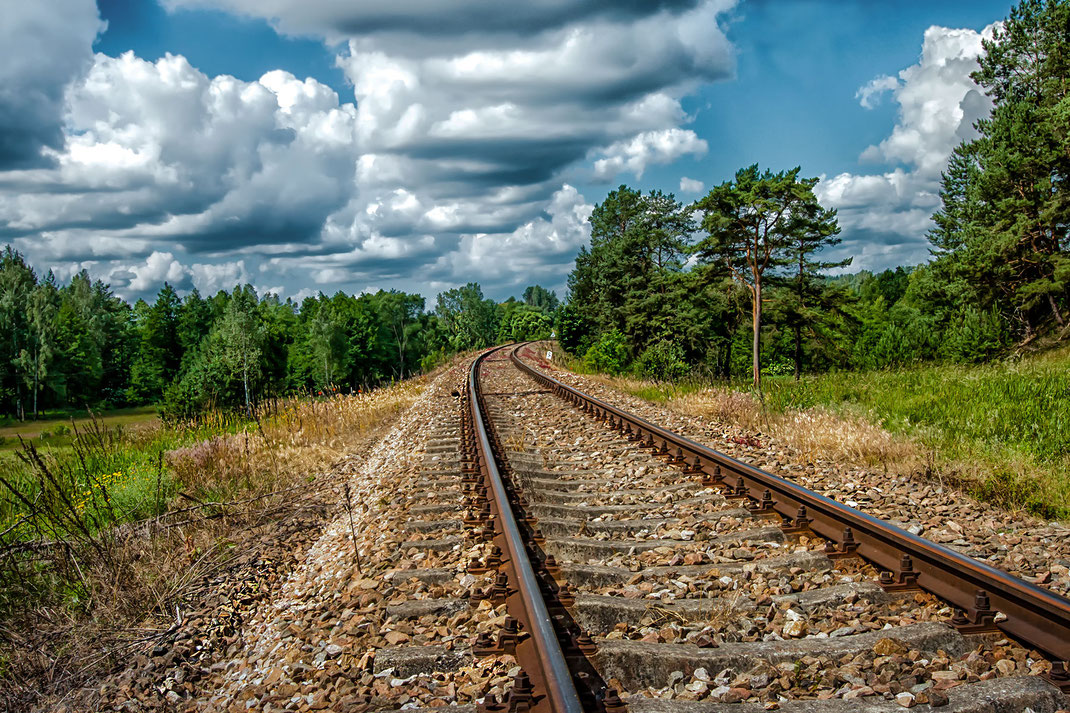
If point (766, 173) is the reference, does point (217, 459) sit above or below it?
below

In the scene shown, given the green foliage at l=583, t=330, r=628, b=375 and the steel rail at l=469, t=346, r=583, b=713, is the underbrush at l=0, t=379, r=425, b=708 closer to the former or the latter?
the steel rail at l=469, t=346, r=583, b=713

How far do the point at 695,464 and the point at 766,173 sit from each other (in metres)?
20.6

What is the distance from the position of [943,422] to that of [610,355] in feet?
63.4

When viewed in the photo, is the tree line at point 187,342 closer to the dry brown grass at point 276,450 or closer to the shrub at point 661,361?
the shrub at point 661,361

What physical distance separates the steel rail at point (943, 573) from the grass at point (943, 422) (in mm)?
2028

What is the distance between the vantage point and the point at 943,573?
381 cm

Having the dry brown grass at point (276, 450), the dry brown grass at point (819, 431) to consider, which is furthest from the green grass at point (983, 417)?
the dry brown grass at point (276, 450)

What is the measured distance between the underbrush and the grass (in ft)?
20.8

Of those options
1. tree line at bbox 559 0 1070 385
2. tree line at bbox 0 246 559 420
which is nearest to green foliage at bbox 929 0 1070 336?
tree line at bbox 559 0 1070 385

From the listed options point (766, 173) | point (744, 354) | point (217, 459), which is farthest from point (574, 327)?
point (217, 459)

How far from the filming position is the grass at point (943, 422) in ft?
20.2

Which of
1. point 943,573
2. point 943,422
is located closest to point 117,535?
point 943,573

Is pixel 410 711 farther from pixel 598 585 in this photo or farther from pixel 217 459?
pixel 217 459

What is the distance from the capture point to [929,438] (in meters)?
7.95
